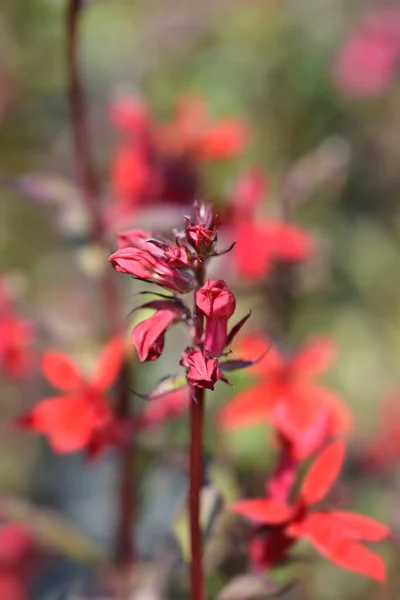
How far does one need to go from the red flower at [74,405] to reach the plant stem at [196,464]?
0.21 metres

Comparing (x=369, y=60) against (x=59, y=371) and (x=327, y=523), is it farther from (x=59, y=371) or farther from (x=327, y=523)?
(x=327, y=523)

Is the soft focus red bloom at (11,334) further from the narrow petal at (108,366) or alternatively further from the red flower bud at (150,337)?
the red flower bud at (150,337)

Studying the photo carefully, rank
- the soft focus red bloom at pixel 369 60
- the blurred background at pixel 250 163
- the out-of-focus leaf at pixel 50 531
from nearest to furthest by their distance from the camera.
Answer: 1. the out-of-focus leaf at pixel 50 531
2. the blurred background at pixel 250 163
3. the soft focus red bloom at pixel 369 60

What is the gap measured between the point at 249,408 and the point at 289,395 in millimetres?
67

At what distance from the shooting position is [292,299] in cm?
163

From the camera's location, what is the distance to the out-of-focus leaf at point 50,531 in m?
0.96

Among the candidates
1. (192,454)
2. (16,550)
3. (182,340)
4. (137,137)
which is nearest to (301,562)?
(192,454)

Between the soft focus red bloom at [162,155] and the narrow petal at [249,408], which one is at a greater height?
the soft focus red bloom at [162,155]

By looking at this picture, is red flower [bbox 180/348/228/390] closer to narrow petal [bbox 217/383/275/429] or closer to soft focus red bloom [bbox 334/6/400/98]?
narrow petal [bbox 217/383/275/429]

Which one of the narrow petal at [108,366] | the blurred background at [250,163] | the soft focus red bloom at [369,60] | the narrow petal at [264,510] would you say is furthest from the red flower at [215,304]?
the soft focus red bloom at [369,60]

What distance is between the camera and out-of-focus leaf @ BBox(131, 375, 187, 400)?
67 cm

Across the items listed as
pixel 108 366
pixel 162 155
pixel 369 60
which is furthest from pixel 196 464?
pixel 369 60

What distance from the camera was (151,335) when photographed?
624 millimetres

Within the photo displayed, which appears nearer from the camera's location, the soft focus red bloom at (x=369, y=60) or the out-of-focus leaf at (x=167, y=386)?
the out-of-focus leaf at (x=167, y=386)
